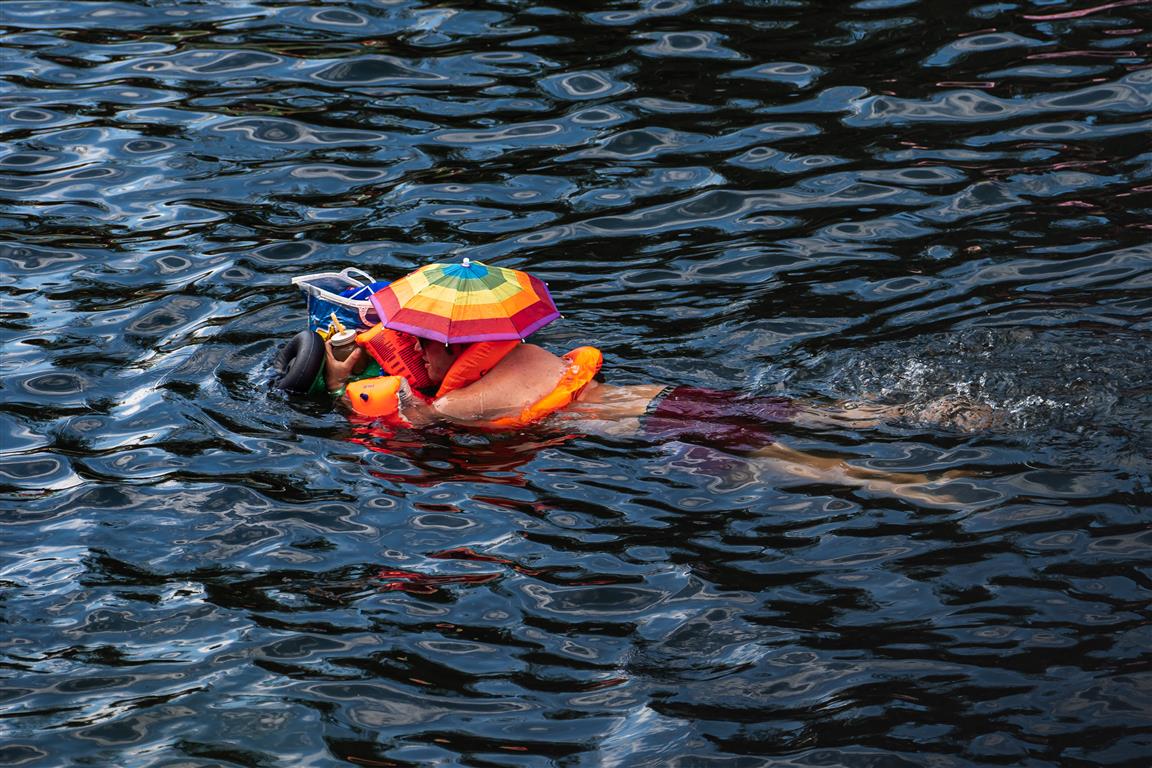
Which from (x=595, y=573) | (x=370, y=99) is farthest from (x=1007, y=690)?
(x=370, y=99)

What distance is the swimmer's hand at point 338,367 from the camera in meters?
8.90

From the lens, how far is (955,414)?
26.6ft

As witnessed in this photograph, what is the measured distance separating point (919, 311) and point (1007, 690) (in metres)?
4.01

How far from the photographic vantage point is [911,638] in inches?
251

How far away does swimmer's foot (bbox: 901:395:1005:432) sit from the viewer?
26.3 ft

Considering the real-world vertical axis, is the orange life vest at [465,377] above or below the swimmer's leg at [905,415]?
above

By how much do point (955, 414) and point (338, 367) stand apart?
3.67 m

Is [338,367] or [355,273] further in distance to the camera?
[355,273]

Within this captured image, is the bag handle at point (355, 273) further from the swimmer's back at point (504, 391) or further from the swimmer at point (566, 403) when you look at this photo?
the swimmer's back at point (504, 391)

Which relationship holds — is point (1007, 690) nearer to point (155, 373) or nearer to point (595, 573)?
point (595, 573)

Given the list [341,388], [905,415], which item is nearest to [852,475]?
[905,415]

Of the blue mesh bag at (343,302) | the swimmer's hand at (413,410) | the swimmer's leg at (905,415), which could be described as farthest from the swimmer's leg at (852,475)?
the blue mesh bag at (343,302)

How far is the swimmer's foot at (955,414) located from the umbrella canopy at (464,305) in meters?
2.17

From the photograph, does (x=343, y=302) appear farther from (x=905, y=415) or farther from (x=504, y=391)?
(x=905, y=415)
